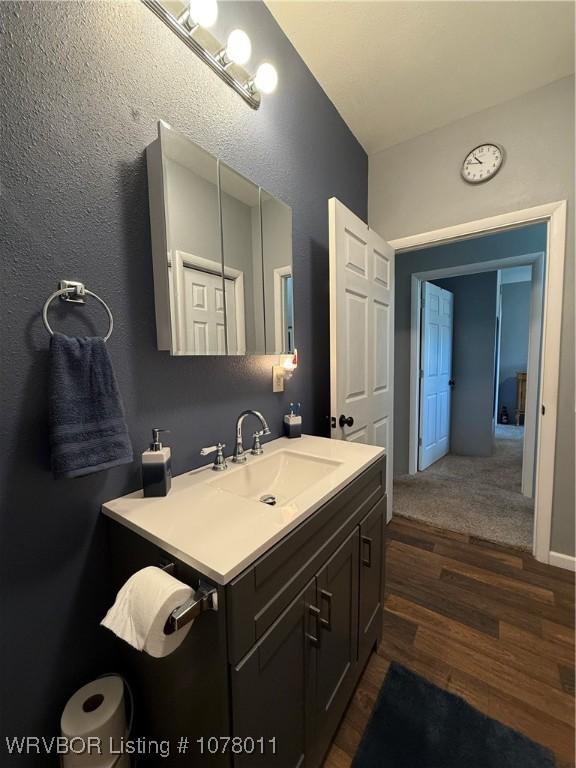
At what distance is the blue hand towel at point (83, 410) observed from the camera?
2.27 ft

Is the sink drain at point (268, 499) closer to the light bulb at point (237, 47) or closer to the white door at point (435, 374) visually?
the light bulb at point (237, 47)

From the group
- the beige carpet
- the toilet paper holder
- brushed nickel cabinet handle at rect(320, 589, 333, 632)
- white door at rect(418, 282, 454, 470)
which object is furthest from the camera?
white door at rect(418, 282, 454, 470)

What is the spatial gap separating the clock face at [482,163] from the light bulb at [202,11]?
1664 mm

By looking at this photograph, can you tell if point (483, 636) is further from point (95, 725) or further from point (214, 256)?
point (214, 256)

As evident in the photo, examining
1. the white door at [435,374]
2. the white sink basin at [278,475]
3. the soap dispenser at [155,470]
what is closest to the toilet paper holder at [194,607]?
the soap dispenser at [155,470]

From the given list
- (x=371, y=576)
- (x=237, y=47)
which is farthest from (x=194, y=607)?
(x=237, y=47)

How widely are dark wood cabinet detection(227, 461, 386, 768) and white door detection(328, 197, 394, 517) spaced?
0.53 metres

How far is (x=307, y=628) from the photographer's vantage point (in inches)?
31.6

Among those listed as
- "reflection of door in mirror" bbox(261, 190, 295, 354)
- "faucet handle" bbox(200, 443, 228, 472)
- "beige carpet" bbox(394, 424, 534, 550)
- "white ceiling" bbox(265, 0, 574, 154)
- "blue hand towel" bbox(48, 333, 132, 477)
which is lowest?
"beige carpet" bbox(394, 424, 534, 550)

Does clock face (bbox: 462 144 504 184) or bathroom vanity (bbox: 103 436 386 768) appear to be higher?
clock face (bbox: 462 144 504 184)

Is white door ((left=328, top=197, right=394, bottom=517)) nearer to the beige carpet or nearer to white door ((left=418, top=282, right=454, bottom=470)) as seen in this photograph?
the beige carpet

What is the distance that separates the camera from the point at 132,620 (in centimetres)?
57

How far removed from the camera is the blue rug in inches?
37.6

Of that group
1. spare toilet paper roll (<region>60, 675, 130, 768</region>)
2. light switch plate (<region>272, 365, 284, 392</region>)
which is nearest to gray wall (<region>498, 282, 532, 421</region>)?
light switch plate (<region>272, 365, 284, 392</region>)
